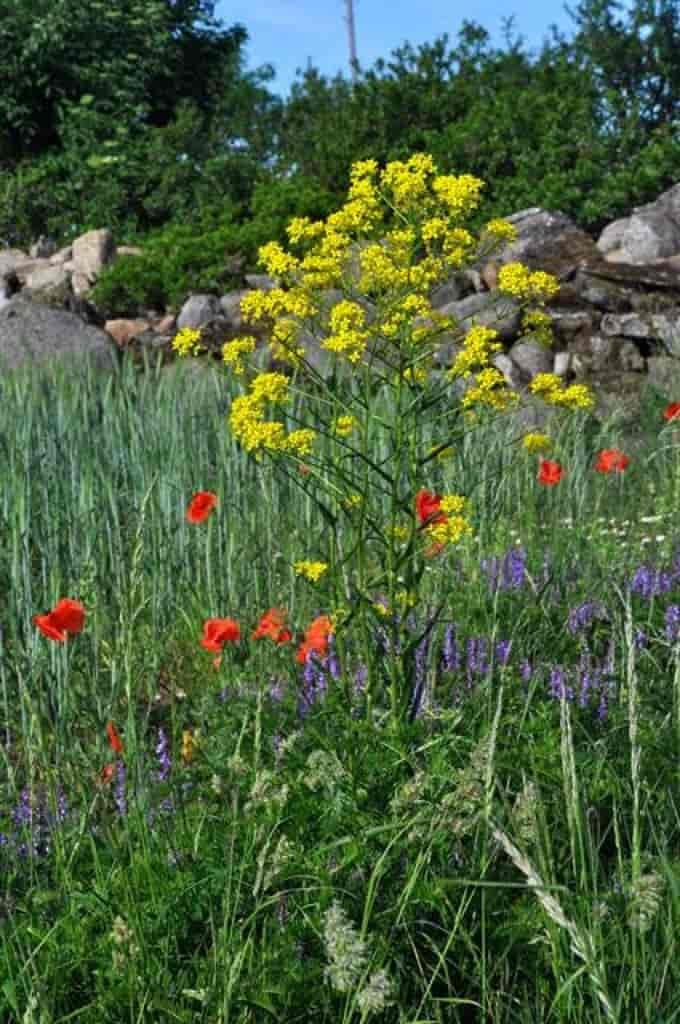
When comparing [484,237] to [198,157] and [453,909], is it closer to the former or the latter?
[453,909]

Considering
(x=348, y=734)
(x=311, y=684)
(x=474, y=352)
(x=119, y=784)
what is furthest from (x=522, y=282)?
(x=119, y=784)

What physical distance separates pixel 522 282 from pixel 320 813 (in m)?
1.23

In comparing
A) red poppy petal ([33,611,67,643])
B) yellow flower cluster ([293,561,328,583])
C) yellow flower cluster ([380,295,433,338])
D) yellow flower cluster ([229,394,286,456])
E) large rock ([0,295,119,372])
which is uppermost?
large rock ([0,295,119,372])

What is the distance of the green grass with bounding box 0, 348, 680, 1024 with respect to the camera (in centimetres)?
202

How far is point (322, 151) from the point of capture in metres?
14.8

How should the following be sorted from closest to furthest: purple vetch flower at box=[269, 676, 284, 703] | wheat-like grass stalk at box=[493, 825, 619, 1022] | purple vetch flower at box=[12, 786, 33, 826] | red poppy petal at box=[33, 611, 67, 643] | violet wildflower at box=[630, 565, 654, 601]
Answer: wheat-like grass stalk at box=[493, 825, 619, 1022], red poppy petal at box=[33, 611, 67, 643], purple vetch flower at box=[12, 786, 33, 826], purple vetch flower at box=[269, 676, 284, 703], violet wildflower at box=[630, 565, 654, 601]

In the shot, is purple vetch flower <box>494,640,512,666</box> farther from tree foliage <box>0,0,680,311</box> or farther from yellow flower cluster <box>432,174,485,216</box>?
tree foliage <box>0,0,680,311</box>

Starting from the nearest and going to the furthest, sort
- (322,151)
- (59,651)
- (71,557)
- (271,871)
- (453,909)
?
(271,871) < (453,909) < (59,651) < (71,557) < (322,151)

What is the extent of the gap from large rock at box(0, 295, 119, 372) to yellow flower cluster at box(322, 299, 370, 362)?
23.1 ft

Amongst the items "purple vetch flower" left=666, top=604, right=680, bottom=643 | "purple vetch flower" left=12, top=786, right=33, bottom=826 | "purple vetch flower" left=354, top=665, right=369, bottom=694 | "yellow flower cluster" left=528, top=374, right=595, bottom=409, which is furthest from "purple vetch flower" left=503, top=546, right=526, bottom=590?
"purple vetch flower" left=12, top=786, right=33, bottom=826

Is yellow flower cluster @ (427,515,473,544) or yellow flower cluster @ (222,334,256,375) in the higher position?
yellow flower cluster @ (222,334,256,375)

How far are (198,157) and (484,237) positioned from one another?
51.2 feet

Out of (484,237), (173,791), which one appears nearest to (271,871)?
(173,791)

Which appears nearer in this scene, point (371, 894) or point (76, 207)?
point (371, 894)
